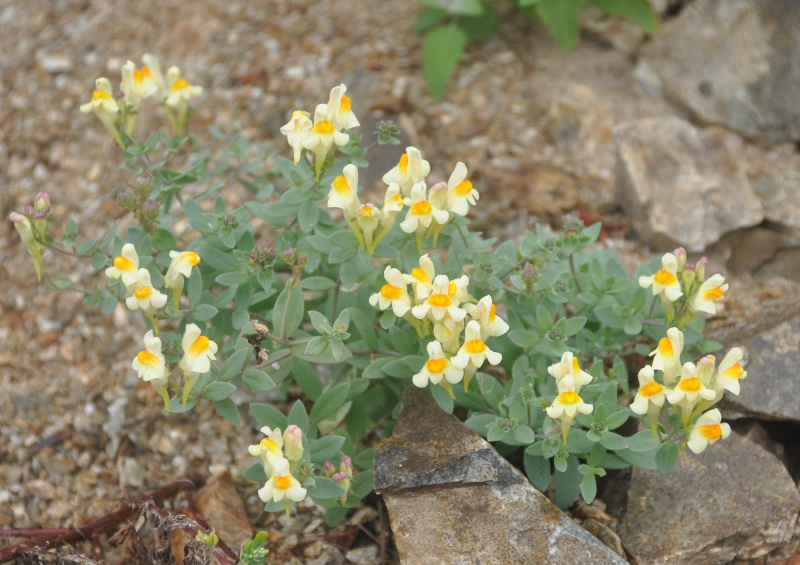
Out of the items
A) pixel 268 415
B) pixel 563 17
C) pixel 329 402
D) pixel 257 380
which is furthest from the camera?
pixel 563 17

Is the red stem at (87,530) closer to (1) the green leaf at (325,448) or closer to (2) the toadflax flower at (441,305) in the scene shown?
(1) the green leaf at (325,448)

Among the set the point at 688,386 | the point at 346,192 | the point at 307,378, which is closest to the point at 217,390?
the point at 307,378

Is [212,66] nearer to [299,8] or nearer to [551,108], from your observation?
[299,8]

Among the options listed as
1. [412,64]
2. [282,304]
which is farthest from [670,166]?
→ [282,304]

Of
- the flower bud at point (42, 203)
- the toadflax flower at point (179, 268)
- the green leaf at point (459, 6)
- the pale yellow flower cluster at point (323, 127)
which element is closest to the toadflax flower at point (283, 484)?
the toadflax flower at point (179, 268)

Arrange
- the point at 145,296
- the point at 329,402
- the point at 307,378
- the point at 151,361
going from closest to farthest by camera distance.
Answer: the point at 151,361 < the point at 145,296 < the point at 329,402 < the point at 307,378

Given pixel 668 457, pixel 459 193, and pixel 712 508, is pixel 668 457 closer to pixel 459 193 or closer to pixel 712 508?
pixel 712 508
